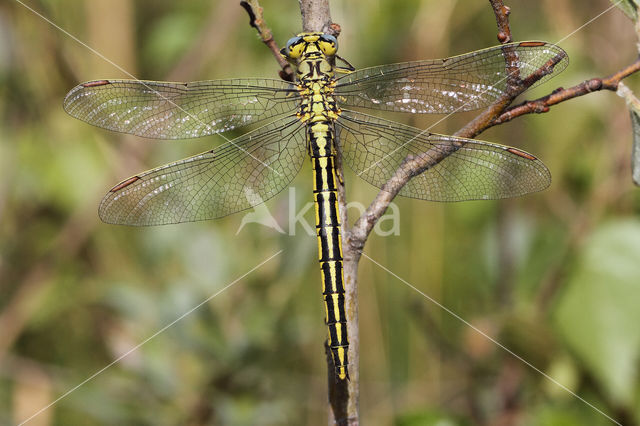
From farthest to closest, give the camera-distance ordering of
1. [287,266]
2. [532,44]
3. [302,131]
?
[287,266]
[302,131]
[532,44]

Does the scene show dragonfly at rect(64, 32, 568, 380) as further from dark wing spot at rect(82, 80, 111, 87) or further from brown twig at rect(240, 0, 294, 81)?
brown twig at rect(240, 0, 294, 81)

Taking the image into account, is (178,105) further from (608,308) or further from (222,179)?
(608,308)

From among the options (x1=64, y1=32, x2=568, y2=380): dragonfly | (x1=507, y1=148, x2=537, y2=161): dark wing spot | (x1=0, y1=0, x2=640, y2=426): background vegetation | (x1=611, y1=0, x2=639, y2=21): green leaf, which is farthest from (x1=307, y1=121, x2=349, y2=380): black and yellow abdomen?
(x1=611, y1=0, x2=639, y2=21): green leaf

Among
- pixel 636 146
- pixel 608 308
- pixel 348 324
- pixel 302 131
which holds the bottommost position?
pixel 608 308

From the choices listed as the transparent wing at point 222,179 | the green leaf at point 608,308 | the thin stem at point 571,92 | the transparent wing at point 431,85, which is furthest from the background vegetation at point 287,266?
the thin stem at point 571,92

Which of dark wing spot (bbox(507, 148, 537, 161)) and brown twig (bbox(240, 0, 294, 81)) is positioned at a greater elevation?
brown twig (bbox(240, 0, 294, 81))

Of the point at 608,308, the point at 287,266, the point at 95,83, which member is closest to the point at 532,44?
the point at 608,308

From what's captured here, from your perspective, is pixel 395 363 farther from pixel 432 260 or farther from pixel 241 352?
pixel 241 352
